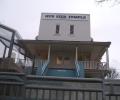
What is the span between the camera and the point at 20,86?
3674 millimetres

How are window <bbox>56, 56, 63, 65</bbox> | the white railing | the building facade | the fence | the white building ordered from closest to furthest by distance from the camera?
the fence, the building facade, the white railing, window <bbox>56, 56, 63, 65</bbox>, the white building

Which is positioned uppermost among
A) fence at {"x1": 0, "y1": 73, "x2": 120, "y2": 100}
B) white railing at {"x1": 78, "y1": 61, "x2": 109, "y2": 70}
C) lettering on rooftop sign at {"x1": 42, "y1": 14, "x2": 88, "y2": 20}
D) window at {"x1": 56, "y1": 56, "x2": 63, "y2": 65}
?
lettering on rooftop sign at {"x1": 42, "y1": 14, "x2": 88, "y2": 20}

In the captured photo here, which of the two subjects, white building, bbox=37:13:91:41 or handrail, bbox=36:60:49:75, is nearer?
handrail, bbox=36:60:49:75

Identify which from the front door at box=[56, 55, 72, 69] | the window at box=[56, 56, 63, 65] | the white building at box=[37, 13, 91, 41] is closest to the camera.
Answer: the front door at box=[56, 55, 72, 69]

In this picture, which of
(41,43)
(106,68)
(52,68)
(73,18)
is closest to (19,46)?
(41,43)

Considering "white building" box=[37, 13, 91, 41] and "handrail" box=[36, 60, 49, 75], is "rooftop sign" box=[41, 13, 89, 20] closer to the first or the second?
"white building" box=[37, 13, 91, 41]

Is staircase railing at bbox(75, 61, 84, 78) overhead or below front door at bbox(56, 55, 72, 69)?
below

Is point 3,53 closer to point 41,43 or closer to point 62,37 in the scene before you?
point 41,43

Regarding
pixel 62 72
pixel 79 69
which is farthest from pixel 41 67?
pixel 79 69

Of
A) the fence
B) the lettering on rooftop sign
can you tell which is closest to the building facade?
the lettering on rooftop sign

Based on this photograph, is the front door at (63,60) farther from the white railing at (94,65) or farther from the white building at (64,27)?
the white railing at (94,65)

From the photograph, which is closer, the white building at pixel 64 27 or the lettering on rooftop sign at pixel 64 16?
the white building at pixel 64 27

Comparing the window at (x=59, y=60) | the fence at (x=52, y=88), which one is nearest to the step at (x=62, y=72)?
the window at (x=59, y=60)

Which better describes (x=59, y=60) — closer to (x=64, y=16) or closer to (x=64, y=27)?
(x=64, y=27)
